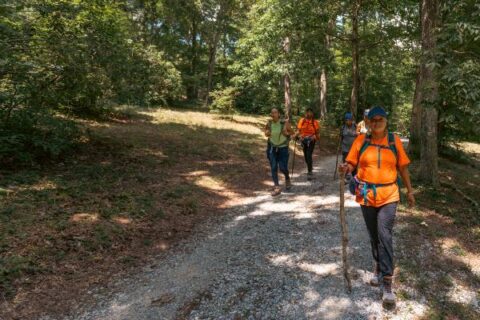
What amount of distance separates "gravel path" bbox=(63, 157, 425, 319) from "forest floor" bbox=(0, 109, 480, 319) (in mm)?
25

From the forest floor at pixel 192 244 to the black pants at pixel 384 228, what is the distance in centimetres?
60

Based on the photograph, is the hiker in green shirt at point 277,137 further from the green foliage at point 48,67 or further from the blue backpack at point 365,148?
the blue backpack at point 365,148

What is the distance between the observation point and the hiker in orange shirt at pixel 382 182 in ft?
14.9

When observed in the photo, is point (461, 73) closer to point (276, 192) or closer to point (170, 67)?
point (276, 192)

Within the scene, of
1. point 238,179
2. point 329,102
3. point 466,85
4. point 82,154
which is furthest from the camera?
point 329,102

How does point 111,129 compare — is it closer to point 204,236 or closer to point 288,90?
point 204,236

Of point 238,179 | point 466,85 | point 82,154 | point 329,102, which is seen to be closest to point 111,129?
point 82,154

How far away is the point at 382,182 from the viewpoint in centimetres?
453

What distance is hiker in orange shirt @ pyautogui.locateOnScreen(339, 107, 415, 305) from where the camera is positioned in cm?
454

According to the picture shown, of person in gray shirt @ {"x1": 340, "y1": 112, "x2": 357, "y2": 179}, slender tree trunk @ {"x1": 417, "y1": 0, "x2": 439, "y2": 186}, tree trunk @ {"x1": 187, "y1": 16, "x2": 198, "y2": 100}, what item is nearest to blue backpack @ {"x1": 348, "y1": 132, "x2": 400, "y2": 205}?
slender tree trunk @ {"x1": 417, "y1": 0, "x2": 439, "y2": 186}

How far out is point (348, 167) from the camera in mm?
4863

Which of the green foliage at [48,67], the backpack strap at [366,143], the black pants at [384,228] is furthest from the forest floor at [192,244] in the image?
the backpack strap at [366,143]

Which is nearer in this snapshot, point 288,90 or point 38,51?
point 38,51

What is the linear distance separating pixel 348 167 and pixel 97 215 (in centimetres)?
512
